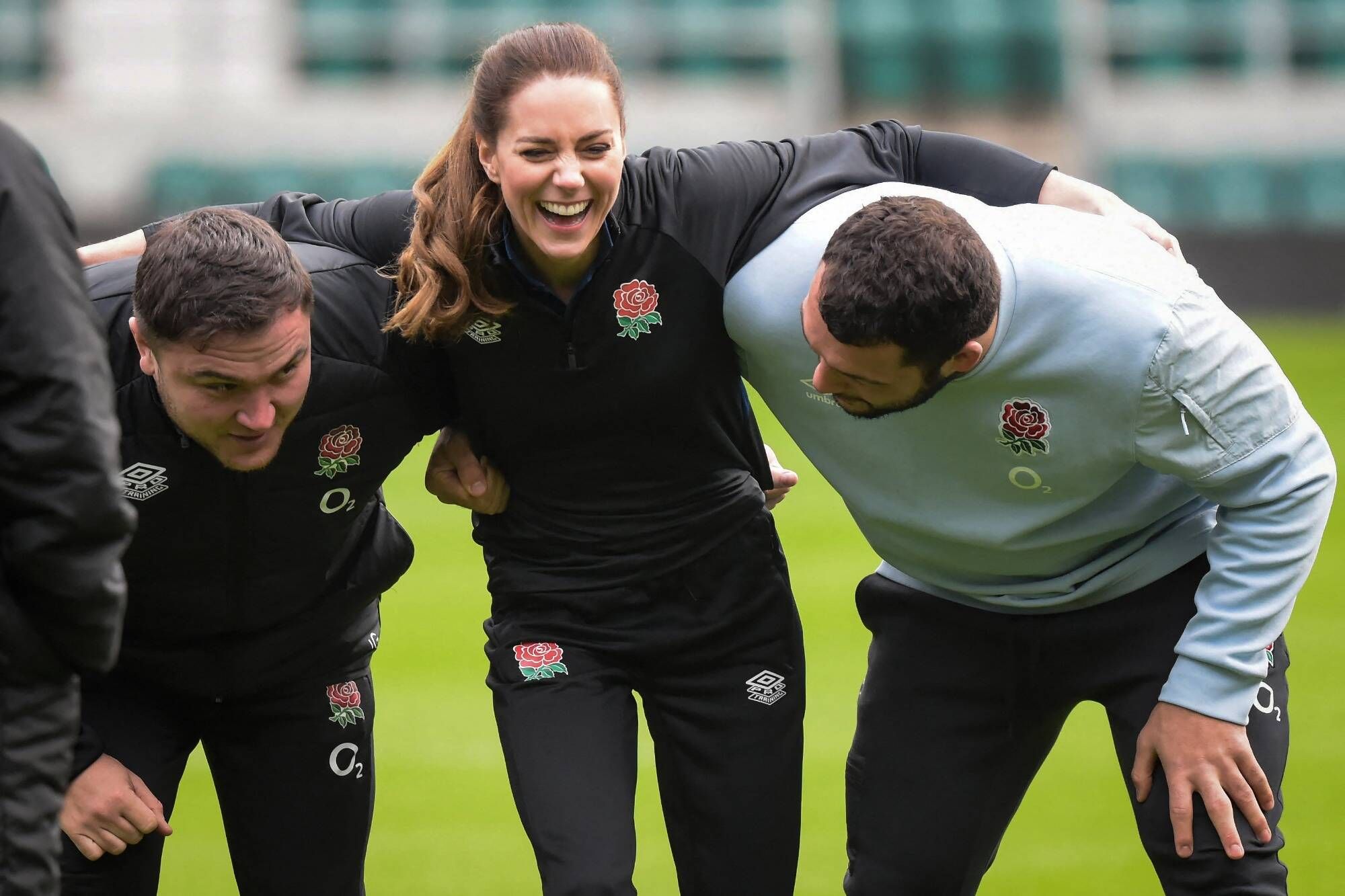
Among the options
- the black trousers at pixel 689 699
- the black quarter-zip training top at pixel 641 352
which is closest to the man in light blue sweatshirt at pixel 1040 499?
the black quarter-zip training top at pixel 641 352

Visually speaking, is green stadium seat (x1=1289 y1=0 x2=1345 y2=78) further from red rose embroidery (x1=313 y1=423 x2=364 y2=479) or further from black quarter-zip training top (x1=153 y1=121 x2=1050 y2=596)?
red rose embroidery (x1=313 y1=423 x2=364 y2=479)

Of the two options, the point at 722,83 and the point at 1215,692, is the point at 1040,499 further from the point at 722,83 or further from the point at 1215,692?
the point at 722,83

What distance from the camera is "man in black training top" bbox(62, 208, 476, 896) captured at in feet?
11.8

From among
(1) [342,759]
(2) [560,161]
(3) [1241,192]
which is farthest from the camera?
(3) [1241,192]

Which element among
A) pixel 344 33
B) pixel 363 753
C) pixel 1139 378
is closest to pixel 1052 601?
pixel 1139 378

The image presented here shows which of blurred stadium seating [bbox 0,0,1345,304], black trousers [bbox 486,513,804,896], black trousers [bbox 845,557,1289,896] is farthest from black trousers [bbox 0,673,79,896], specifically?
blurred stadium seating [bbox 0,0,1345,304]

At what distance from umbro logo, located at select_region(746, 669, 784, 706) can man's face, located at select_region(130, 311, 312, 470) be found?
1279 millimetres

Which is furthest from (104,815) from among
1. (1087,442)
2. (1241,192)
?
(1241,192)

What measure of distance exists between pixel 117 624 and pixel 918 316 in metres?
1.65

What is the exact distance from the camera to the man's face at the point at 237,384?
3549 mm

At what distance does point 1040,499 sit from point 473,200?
4.78ft

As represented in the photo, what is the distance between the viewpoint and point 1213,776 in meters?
3.65

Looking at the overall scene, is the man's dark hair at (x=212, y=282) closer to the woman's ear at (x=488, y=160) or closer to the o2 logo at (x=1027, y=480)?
the woman's ear at (x=488, y=160)

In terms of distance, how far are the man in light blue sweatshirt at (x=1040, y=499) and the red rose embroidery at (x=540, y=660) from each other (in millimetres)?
788
